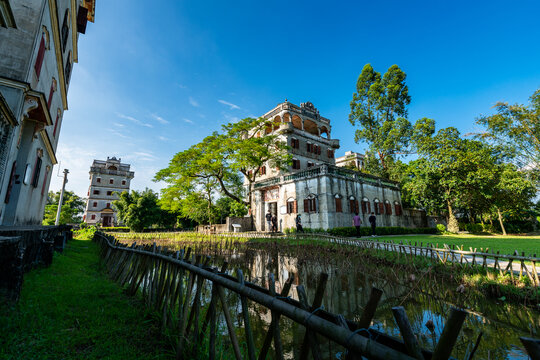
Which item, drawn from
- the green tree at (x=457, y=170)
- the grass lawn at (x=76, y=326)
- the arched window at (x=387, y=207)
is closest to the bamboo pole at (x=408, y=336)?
the grass lawn at (x=76, y=326)

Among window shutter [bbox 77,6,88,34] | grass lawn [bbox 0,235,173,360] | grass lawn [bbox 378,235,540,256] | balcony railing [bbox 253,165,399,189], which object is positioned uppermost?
window shutter [bbox 77,6,88,34]

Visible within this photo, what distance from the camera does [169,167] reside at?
2242cm

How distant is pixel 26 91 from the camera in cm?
718

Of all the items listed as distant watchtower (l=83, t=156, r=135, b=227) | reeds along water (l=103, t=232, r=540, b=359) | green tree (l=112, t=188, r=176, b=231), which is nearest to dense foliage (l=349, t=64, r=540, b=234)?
reeds along water (l=103, t=232, r=540, b=359)

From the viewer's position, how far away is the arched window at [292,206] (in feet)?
68.3

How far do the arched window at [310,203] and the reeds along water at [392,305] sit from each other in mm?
10555

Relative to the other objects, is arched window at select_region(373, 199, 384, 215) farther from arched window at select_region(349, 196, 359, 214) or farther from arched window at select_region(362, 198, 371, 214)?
arched window at select_region(349, 196, 359, 214)

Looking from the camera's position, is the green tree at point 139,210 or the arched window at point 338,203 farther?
the green tree at point 139,210

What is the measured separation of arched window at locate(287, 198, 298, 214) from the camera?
2081 cm

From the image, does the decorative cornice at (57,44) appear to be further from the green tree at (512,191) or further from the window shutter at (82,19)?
the green tree at (512,191)

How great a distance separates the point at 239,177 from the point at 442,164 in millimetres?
19410

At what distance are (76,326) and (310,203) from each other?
17603 millimetres

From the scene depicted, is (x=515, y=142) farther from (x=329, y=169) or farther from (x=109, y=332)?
(x=109, y=332)

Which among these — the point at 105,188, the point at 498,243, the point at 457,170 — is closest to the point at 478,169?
the point at 457,170
